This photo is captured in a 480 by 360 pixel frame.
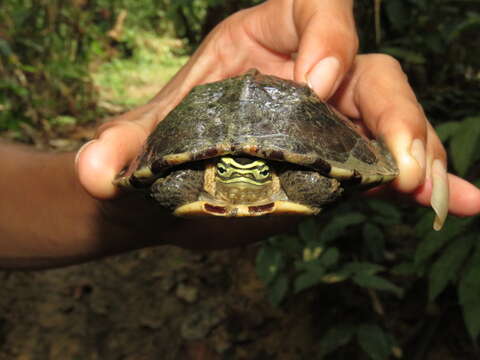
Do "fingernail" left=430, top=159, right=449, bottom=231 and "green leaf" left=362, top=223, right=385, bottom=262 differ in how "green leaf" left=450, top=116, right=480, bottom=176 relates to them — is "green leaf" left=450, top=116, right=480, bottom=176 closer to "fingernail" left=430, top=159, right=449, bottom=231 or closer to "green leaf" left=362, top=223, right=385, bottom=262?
"fingernail" left=430, top=159, right=449, bottom=231

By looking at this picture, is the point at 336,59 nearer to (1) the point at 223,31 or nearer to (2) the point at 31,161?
(1) the point at 223,31

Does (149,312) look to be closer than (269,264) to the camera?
No

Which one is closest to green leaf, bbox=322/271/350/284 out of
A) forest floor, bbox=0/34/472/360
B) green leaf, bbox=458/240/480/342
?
green leaf, bbox=458/240/480/342

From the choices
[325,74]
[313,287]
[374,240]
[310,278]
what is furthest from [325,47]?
[313,287]

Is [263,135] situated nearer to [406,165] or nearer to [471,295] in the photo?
[406,165]

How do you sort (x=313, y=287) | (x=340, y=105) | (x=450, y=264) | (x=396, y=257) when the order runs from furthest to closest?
(x=396, y=257) → (x=313, y=287) → (x=340, y=105) → (x=450, y=264)
